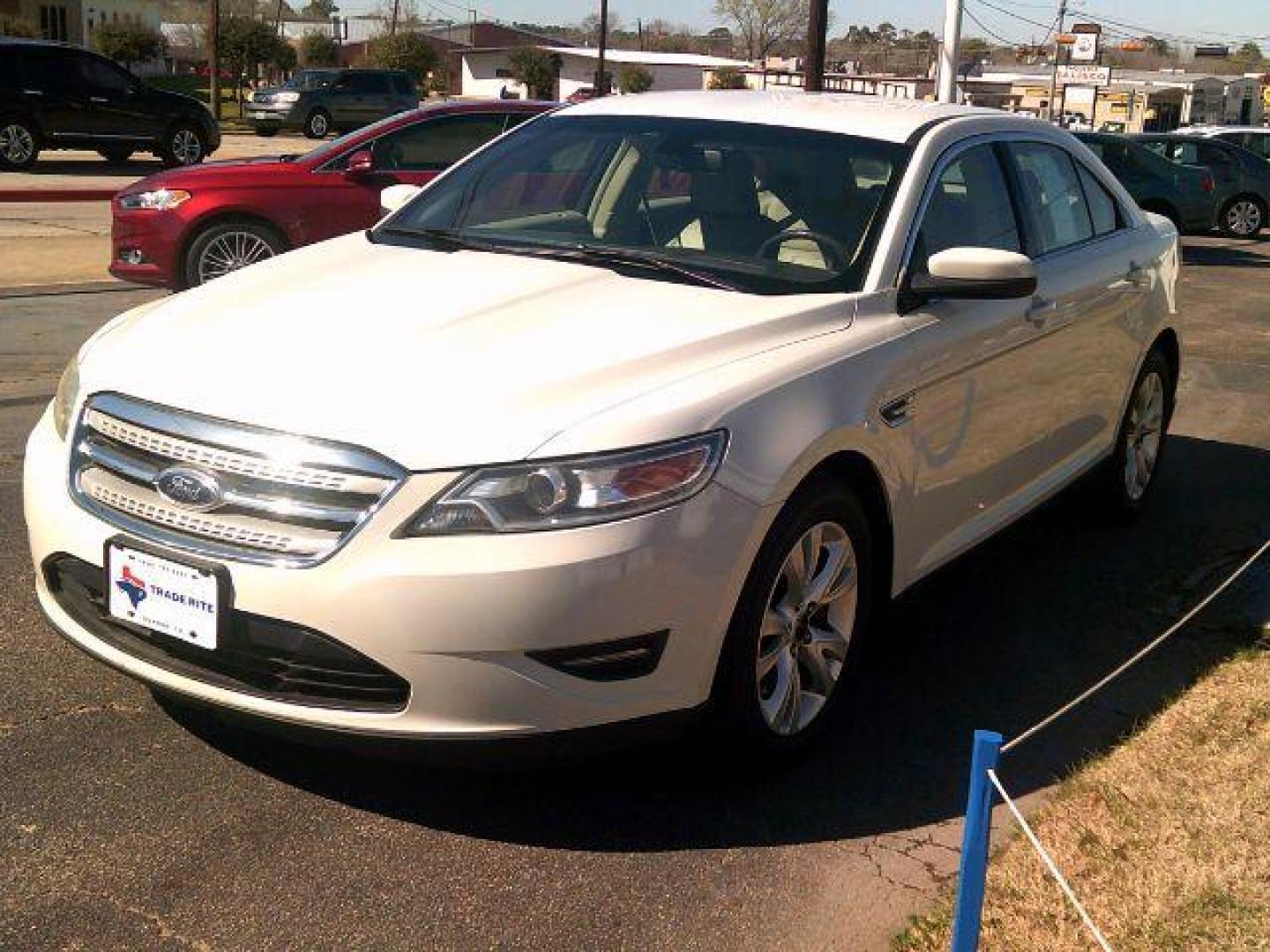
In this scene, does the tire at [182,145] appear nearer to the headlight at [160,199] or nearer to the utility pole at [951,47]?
the utility pole at [951,47]

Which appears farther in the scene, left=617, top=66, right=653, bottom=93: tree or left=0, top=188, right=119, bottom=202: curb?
left=617, top=66, right=653, bottom=93: tree

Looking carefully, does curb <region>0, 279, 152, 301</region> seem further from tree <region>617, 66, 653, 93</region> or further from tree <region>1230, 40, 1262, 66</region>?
tree <region>1230, 40, 1262, 66</region>

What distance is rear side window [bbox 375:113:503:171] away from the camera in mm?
10375

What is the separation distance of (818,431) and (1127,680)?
1.71m

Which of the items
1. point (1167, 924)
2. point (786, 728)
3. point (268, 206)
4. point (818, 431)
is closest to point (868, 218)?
point (818, 431)

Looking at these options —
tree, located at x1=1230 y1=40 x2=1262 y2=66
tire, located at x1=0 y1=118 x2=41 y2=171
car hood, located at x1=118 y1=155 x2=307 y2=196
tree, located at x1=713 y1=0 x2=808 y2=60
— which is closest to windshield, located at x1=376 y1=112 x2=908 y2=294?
car hood, located at x1=118 y1=155 x2=307 y2=196

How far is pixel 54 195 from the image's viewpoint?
18.7 metres

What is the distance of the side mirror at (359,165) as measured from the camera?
397 inches

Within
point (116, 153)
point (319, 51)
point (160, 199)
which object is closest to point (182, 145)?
point (116, 153)

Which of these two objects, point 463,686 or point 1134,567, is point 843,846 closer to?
point 463,686

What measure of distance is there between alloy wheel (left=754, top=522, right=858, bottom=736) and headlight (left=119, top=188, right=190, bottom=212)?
732 cm

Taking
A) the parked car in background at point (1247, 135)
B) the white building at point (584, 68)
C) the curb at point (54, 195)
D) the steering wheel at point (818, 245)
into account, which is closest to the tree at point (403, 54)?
the white building at point (584, 68)

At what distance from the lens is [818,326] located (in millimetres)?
3775

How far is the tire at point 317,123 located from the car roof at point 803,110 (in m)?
33.1
